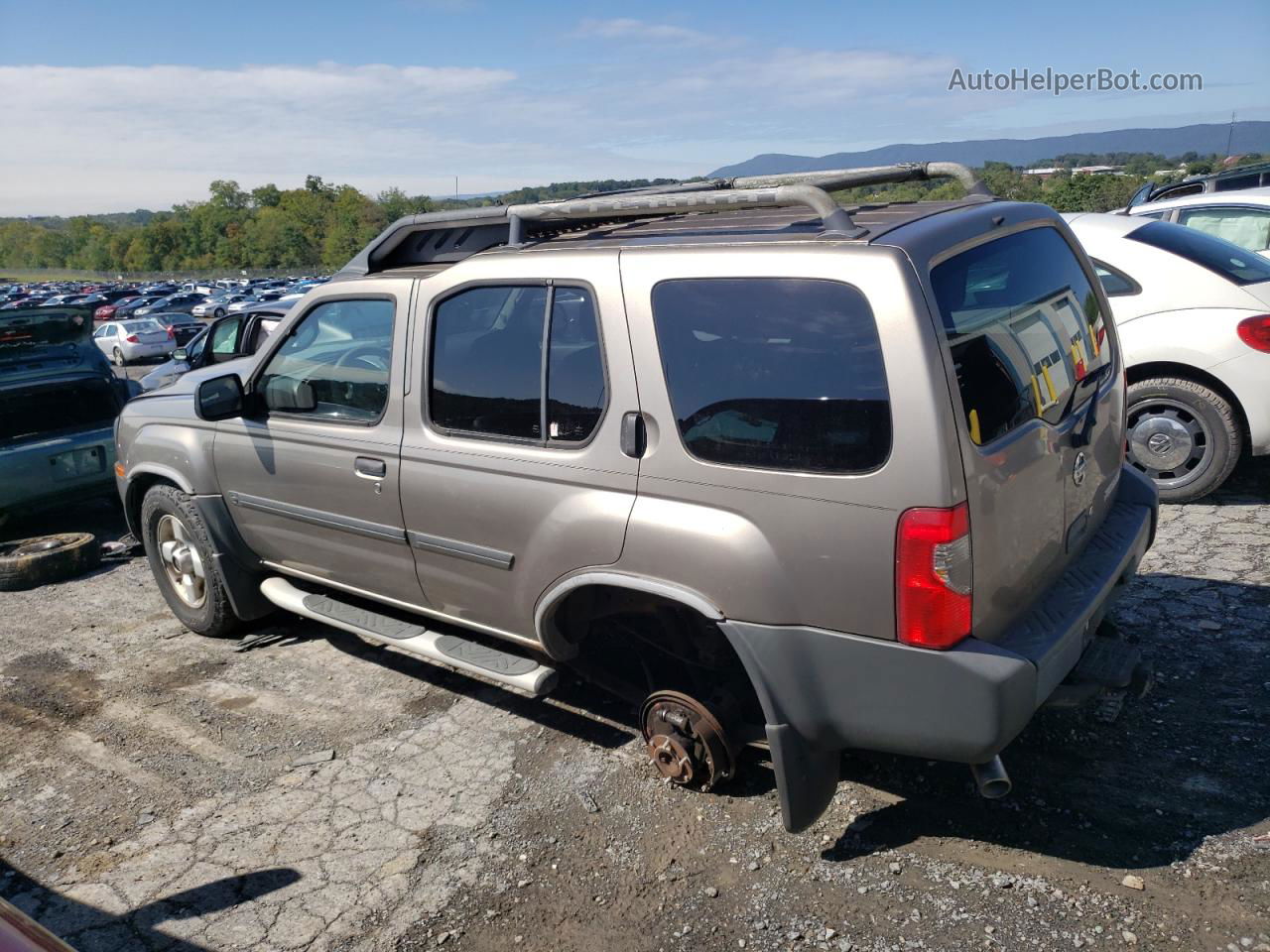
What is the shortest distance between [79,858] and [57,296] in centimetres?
7243

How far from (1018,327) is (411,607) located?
103 inches

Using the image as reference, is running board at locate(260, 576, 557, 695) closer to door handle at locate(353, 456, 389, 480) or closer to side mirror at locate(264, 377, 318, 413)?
door handle at locate(353, 456, 389, 480)

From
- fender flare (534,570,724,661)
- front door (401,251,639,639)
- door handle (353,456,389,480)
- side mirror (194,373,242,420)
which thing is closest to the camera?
fender flare (534,570,724,661)

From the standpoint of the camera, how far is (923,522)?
2.62 metres

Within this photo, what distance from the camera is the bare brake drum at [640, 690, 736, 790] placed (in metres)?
3.38

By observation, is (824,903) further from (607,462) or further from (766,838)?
A: (607,462)

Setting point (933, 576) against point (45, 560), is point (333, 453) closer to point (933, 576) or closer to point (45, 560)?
point (933, 576)

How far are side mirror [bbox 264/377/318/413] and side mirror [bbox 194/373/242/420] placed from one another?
0.13 m

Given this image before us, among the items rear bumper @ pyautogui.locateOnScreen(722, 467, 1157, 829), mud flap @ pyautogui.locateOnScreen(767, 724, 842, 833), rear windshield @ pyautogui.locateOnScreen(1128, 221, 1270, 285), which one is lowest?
mud flap @ pyautogui.locateOnScreen(767, 724, 842, 833)

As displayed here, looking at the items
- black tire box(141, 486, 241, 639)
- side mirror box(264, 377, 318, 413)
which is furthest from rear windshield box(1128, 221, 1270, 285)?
black tire box(141, 486, 241, 639)

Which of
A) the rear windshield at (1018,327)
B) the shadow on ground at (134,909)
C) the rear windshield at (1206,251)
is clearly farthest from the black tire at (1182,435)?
the shadow on ground at (134,909)

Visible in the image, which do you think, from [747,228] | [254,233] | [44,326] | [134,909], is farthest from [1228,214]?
[254,233]

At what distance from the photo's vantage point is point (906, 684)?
2.75 m

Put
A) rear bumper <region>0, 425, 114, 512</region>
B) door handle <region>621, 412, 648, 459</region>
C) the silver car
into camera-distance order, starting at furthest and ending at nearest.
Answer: the silver car → rear bumper <region>0, 425, 114, 512</region> → door handle <region>621, 412, 648, 459</region>
